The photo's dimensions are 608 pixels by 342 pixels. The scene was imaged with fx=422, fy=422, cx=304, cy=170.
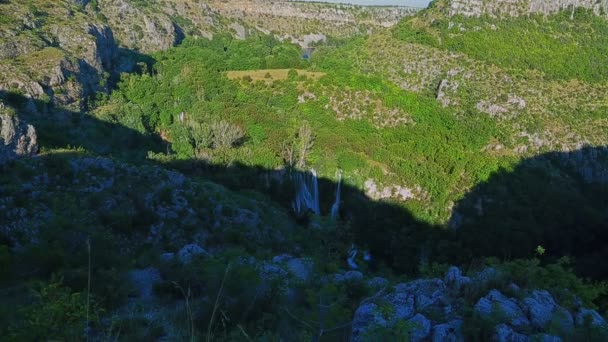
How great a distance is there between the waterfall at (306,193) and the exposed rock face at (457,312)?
22.5 metres

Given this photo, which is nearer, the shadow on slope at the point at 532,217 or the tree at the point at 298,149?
the shadow on slope at the point at 532,217

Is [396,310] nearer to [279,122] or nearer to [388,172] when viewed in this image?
[388,172]

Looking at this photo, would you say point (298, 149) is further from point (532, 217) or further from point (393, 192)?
point (532, 217)

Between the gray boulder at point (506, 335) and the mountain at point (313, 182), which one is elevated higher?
the gray boulder at point (506, 335)

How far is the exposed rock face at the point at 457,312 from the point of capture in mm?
A: 5477

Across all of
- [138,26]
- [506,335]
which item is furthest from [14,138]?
[138,26]

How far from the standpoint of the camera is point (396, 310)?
6285 mm

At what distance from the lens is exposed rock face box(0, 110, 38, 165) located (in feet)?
50.2

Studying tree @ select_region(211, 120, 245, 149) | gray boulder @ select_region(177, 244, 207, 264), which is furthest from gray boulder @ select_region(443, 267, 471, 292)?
tree @ select_region(211, 120, 245, 149)

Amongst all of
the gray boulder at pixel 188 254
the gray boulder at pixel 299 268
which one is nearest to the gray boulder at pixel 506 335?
the gray boulder at pixel 299 268

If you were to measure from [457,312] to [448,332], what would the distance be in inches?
23.6

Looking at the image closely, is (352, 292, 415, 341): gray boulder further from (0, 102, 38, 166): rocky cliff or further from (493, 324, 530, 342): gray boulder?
(0, 102, 38, 166): rocky cliff

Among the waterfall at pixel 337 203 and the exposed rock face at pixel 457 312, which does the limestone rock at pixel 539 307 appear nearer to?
the exposed rock face at pixel 457 312

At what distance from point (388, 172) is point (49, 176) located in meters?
23.7
